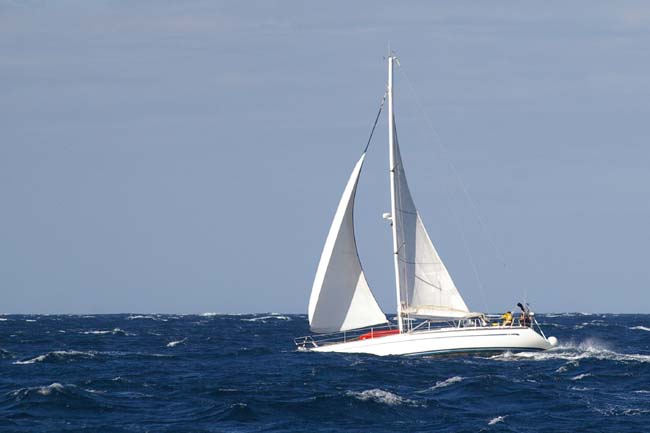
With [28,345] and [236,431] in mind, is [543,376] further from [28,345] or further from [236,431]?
[28,345]

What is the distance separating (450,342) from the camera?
5381cm

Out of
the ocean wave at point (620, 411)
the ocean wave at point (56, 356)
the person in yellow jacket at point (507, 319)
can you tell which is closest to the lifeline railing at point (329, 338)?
the person in yellow jacket at point (507, 319)

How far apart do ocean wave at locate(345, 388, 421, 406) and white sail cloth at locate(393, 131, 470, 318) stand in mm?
16645

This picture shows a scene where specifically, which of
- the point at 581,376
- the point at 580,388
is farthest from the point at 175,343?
the point at 580,388

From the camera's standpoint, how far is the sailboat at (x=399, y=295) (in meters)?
54.2

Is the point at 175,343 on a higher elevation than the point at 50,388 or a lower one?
higher

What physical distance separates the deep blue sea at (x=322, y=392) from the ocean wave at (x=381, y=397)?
0.21 feet

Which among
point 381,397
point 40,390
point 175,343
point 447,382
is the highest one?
point 175,343

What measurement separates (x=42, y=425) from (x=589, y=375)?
23.4 metres

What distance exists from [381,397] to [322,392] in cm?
275

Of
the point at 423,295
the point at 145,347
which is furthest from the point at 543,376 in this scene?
the point at 145,347

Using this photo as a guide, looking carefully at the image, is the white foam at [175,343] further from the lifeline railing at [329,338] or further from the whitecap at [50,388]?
the whitecap at [50,388]

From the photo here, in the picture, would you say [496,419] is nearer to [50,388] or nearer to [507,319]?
[50,388]

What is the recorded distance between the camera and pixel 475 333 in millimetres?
54031
